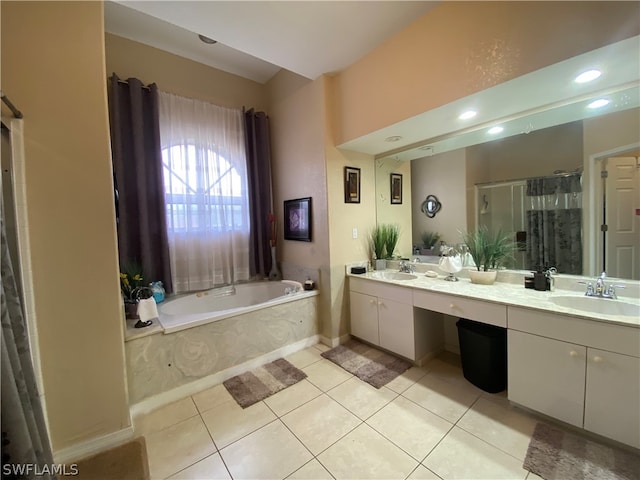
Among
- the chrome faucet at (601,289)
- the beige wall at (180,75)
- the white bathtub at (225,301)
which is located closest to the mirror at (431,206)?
the chrome faucet at (601,289)

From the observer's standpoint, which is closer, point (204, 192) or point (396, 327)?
point (396, 327)

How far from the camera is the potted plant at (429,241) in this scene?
2.68 meters

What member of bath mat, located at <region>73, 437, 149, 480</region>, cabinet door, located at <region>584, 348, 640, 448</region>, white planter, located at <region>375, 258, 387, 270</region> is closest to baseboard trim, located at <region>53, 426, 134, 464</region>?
bath mat, located at <region>73, 437, 149, 480</region>

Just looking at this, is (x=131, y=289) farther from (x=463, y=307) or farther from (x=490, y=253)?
(x=490, y=253)

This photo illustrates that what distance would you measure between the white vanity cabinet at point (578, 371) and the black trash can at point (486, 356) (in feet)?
0.63

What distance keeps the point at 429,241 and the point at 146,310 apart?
2649mm

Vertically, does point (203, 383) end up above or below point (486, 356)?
below

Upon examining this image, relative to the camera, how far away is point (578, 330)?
138cm

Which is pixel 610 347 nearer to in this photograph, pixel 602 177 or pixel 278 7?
pixel 602 177

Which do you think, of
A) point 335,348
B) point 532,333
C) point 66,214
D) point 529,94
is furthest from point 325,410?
point 529,94

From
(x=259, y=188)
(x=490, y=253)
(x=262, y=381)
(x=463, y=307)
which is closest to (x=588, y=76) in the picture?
(x=490, y=253)

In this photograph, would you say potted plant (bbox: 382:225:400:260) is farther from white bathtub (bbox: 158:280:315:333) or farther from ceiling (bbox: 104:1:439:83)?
ceiling (bbox: 104:1:439:83)

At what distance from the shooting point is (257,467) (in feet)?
4.47

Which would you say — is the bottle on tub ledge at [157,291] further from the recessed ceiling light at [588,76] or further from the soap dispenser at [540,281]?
the recessed ceiling light at [588,76]
